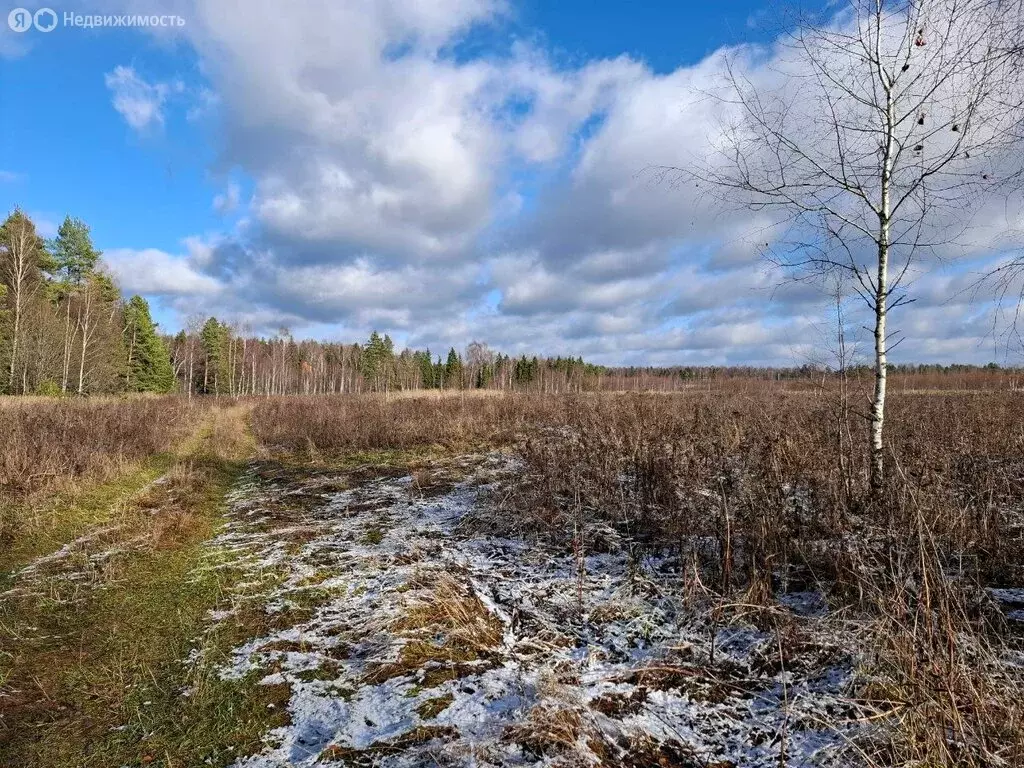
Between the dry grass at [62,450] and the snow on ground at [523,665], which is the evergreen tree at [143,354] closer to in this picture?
the dry grass at [62,450]

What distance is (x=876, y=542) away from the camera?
138 inches

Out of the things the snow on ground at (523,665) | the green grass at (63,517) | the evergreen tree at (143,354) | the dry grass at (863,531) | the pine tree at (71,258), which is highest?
the pine tree at (71,258)

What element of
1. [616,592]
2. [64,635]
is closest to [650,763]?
[616,592]

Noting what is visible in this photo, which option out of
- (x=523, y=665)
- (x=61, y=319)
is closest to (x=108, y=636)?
(x=523, y=665)

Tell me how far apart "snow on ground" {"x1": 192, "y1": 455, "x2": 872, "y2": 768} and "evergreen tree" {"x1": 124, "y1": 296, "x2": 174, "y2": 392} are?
129 ft

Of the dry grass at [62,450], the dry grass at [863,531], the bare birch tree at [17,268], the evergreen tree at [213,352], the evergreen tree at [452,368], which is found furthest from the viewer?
the evergreen tree at [452,368]

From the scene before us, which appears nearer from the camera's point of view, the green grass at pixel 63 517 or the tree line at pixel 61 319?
the green grass at pixel 63 517

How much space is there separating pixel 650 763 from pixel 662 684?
0.60 m

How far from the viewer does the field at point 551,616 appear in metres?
2.24

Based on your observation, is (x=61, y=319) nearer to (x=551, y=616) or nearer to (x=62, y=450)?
(x=62, y=450)

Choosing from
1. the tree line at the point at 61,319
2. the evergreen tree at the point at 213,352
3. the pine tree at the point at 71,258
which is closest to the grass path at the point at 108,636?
the tree line at the point at 61,319

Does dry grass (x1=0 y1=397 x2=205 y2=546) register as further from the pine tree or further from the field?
the pine tree

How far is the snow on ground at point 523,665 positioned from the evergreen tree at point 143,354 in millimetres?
39339

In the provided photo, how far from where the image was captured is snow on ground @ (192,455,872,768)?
2227 mm
